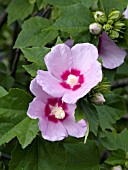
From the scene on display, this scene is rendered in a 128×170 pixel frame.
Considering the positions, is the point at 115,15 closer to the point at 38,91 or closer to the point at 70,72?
the point at 70,72

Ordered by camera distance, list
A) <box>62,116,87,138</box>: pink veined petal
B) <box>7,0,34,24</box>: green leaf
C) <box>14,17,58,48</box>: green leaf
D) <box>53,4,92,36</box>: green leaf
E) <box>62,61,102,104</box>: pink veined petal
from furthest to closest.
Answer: <box>7,0,34,24</box>: green leaf → <box>14,17,58,48</box>: green leaf → <box>53,4,92,36</box>: green leaf → <box>62,116,87,138</box>: pink veined petal → <box>62,61,102,104</box>: pink veined petal

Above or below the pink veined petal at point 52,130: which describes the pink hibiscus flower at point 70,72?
above

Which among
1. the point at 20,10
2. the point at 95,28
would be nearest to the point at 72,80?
the point at 95,28

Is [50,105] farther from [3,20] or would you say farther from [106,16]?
[3,20]

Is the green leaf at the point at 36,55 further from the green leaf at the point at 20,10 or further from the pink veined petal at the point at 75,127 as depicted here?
the green leaf at the point at 20,10

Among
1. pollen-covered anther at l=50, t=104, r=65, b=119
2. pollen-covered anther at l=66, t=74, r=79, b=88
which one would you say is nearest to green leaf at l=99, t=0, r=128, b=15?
pollen-covered anther at l=66, t=74, r=79, b=88

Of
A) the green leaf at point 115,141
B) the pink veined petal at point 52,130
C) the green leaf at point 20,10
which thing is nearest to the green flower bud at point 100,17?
the pink veined petal at point 52,130

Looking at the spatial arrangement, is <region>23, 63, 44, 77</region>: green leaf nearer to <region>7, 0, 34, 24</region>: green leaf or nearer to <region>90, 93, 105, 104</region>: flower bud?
<region>90, 93, 105, 104</region>: flower bud
